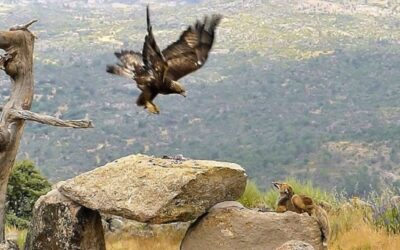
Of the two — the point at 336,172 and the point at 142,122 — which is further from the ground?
the point at 336,172

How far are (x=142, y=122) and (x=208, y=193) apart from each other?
51449mm

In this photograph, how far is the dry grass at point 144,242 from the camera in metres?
12.4

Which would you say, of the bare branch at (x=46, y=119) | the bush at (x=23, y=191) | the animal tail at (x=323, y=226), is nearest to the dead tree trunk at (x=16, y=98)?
the bare branch at (x=46, y=119)

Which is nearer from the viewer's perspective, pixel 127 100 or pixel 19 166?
pixel 19 166

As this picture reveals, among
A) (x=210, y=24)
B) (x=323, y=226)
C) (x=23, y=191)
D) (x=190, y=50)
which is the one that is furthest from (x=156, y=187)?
(x=23, y=191)

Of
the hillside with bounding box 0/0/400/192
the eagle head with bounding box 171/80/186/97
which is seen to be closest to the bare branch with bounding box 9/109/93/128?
the eagle head with bounding box 171/80/186/97

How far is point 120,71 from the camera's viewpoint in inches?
334

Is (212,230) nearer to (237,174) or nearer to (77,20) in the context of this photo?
(237,174)

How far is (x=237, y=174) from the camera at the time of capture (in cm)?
998

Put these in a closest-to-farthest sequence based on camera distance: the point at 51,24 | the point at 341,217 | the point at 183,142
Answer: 1. the point at 341,217
2. the point at 183,142
3. the point at 51,24

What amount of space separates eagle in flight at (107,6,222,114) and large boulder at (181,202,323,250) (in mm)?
2043

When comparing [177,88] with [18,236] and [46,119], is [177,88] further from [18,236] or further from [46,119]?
[18,236]

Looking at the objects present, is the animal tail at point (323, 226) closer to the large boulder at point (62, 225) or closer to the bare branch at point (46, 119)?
the large boulder at point (62, 225)

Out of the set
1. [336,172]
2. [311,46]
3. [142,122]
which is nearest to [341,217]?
[336,172]
